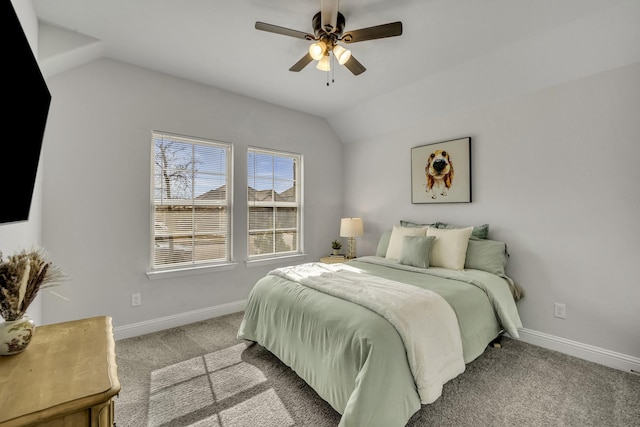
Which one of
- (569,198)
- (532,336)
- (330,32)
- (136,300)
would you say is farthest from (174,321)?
(569,198)

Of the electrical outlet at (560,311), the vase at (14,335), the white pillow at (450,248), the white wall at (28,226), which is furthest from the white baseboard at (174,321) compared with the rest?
the electrical outlet at (560,311)

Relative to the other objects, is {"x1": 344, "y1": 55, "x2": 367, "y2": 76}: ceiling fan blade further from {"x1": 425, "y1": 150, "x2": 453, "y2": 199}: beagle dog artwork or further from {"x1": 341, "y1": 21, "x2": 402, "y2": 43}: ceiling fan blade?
{"x1": 425, "y1": 150, "x2": 453, "y2": 199}: beagle dog artwork

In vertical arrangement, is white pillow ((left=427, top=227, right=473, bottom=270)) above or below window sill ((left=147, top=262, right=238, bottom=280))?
above

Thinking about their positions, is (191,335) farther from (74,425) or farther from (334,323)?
(74,425)

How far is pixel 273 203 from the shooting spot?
3.90 metres

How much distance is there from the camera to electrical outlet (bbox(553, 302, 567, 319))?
8.24 feet

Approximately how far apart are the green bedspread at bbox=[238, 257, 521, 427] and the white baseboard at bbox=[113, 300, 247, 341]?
0.93m

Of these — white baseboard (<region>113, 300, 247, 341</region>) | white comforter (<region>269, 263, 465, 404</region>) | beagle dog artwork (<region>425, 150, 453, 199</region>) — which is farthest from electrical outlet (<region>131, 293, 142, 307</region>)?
beagle dog artwork (<region>425, 150, 453, 199</region>)

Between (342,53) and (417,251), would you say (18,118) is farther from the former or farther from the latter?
(417,251)

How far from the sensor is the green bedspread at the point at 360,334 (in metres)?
1.42

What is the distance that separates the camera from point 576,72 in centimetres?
242

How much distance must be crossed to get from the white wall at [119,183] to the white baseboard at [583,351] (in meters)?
3.10

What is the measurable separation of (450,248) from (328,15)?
90.9 inches

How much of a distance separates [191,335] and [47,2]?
295 cm
